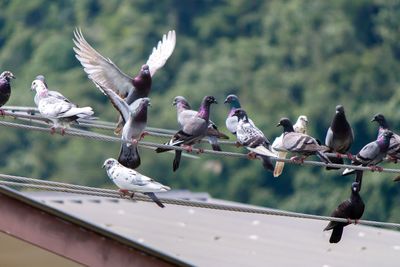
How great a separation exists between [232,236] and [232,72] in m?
30.1

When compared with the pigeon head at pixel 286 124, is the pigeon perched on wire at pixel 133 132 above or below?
below

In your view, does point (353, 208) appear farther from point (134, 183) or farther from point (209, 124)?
point (134, 183)

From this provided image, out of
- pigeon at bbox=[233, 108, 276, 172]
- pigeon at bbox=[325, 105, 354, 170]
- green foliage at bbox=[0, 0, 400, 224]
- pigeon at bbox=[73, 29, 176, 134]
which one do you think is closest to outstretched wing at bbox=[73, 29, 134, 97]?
pigeon at bbox=[73, 29, 176, 134]

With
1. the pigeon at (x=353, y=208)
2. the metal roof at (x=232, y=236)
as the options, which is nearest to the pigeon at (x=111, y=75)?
the metal roof at (x=232, y=236)

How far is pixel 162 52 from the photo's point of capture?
14.9 meters

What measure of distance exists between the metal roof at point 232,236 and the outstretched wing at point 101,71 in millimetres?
1079

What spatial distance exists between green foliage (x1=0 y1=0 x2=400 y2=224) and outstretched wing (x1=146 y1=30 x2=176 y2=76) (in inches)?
856

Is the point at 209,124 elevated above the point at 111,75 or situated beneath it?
situated beneath

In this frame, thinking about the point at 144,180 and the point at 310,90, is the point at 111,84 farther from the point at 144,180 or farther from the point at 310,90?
the point at 310,90

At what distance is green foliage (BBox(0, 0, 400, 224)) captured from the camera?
4019 cm

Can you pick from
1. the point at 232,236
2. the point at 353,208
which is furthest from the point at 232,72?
the point at 353,208

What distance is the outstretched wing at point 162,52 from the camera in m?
14.7

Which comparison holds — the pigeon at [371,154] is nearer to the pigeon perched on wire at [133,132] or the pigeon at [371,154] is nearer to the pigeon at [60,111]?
the pigeon perched on wire at [133,132]

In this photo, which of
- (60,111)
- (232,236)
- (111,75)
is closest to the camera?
(60,111)
